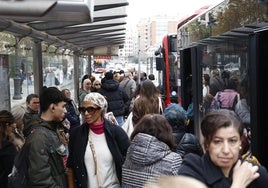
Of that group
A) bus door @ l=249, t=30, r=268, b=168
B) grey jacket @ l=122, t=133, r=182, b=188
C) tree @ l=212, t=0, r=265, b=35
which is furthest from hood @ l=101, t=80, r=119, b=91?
grey jacket @ l=122, t=133, r=182, b=188

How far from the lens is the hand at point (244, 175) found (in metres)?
2.06

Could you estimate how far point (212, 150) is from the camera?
2221 millimetres

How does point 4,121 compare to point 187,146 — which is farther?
point 4,121

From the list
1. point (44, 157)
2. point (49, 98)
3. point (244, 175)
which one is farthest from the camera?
Answer: point (49, 98)

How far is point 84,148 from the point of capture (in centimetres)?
374

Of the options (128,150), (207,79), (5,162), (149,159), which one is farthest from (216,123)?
(207,79)

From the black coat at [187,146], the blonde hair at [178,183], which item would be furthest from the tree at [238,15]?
the blonde hair at [178,183]

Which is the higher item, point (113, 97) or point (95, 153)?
point (113, 97)

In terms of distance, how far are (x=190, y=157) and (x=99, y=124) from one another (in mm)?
1700

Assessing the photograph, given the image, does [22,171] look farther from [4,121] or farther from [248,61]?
[248,61]

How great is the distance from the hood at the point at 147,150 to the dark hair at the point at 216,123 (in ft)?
2.13

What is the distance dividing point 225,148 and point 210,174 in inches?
5.9

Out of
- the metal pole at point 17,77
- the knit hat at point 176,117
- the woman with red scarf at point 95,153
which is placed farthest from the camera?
the metal pole at point 17,77

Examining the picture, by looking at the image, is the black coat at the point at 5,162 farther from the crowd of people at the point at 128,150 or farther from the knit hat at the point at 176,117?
the knit hat at the point at 176,117
